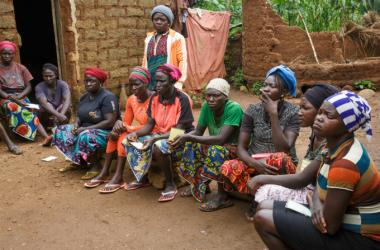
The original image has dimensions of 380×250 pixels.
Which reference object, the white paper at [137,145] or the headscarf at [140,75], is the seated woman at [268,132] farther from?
the headscarf at [140,75]

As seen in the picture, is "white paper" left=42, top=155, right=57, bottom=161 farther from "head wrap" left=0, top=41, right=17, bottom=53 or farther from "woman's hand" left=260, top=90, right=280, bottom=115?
"woman's hand" left=260, top=90, right=280, bottom=115

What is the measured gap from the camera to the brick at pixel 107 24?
23.5 ft

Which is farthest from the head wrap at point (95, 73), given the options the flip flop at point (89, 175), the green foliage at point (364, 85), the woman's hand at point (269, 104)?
the green foliage at point (364, 85)

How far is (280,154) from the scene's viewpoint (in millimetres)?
2973

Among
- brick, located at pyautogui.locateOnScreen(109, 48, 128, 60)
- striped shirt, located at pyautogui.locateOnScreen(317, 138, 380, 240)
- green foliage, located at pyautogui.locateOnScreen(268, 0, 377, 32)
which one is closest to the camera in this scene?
striped shirt, located at pyautogui.locateOnScreen(317, 138, 380, 240)

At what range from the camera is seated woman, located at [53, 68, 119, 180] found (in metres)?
4.21

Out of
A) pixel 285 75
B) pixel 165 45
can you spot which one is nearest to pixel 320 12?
pixel 165 45

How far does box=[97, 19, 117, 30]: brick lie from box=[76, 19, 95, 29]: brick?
0.14 meters

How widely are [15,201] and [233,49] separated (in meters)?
8.24

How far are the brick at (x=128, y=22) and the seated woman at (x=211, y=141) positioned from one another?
4506 mm

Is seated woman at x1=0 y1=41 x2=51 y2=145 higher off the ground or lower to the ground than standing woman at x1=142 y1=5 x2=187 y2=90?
lower

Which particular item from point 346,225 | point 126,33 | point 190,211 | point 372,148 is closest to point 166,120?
point 190,211

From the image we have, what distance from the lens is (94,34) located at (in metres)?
7.11

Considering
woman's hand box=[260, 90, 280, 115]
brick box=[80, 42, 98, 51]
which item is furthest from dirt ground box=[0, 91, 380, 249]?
brick box=[80, 42, 98, 51]
